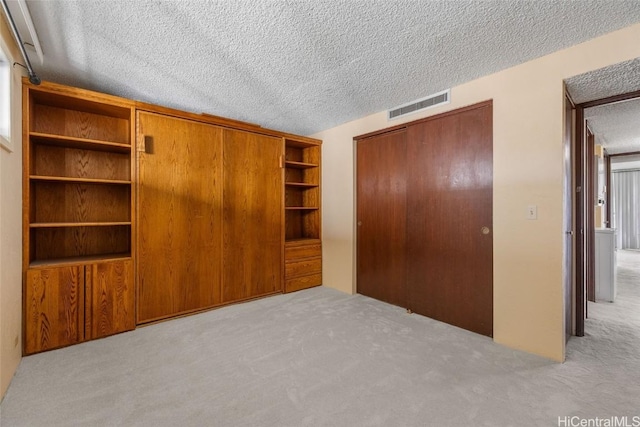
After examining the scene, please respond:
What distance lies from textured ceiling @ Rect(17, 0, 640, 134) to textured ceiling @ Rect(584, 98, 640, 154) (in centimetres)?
148

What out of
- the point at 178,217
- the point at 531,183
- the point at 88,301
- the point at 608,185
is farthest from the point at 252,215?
the point at 608,185

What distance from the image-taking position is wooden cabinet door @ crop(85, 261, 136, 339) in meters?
2.41

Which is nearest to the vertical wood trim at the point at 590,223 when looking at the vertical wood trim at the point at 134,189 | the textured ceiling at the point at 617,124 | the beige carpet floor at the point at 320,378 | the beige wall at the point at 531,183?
the textured ceiling at the point at 617,124

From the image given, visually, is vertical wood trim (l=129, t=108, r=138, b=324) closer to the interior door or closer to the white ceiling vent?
the white ceiling vent

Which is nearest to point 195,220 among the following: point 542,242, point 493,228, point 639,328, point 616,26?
point 493,228

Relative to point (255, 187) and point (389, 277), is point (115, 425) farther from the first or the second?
point (389, 277)

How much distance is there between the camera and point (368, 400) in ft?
5.41

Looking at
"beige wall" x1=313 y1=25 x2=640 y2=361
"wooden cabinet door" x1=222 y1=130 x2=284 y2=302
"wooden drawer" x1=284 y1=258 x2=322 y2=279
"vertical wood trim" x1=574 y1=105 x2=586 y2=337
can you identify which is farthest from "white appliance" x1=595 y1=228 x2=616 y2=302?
"wooden cabinet door" x1=222 y1=130 x2=284 y2=302

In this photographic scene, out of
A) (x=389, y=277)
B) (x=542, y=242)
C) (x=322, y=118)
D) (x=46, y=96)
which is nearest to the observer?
(x=542, y=242)

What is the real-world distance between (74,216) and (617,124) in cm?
634

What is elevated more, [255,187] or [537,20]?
[537,20]

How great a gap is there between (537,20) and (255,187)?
2969 millimetres

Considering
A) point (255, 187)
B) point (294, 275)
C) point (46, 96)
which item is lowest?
point (294, 275)

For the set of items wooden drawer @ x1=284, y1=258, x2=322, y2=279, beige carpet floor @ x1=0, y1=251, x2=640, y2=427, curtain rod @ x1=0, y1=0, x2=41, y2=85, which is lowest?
beige carpet floor @ x1=0, y1=251, x2=640, y2=427
